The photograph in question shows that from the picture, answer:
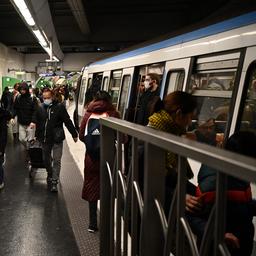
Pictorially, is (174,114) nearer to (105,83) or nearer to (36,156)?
(36,156)

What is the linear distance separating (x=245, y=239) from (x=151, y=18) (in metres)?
14.0

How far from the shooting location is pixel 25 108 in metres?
8.29

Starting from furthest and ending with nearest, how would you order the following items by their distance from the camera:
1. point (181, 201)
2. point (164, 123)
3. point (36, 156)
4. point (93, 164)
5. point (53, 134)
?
point (36, 156)
point (53, 134)
point (93, 164)
point (164, 123)
point (181, 201)

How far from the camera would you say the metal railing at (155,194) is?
1.12 m

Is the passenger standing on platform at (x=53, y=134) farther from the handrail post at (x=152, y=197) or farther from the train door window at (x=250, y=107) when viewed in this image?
the handrail post at (x=152, y=197)

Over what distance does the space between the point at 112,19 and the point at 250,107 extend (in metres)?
13.4

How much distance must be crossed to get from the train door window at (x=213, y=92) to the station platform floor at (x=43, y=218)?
1.62 meters

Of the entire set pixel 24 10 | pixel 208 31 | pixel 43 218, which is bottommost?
pixel 43 218

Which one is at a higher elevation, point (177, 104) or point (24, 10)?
point (24, 10)

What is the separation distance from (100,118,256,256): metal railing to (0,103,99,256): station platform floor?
4.94 ft

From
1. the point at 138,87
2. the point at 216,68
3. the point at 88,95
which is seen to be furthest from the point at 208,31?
the point at 88,95

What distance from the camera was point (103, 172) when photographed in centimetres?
254

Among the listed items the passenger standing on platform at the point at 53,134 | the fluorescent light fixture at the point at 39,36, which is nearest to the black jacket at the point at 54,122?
the passenger standing on platform at the point at 53,134

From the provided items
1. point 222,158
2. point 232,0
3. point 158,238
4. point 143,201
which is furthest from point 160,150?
point 232,0
